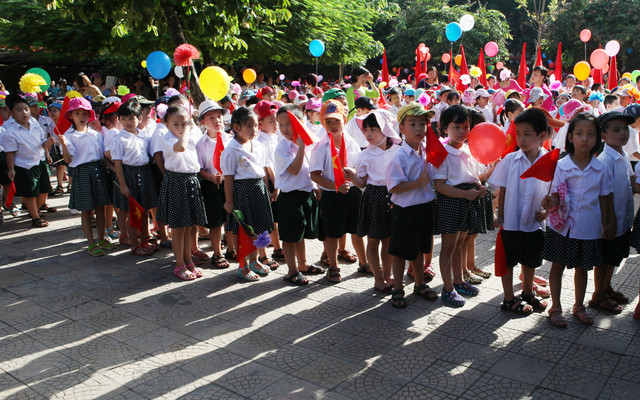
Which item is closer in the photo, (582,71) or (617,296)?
(617,296)

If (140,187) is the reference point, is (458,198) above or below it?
below

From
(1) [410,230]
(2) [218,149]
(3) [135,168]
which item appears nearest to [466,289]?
(1) [410,230]

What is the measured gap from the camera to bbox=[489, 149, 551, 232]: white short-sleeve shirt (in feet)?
13.0

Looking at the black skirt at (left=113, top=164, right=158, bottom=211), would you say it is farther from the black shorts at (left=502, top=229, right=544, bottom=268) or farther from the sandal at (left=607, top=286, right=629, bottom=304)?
the sandal at (left=607, top=286, right=629, bottom=304)

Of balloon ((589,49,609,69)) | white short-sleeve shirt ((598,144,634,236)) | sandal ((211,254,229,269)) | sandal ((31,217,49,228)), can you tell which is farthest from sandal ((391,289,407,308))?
balloon ((589,49,609,69))

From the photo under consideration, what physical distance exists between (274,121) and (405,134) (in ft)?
5.51

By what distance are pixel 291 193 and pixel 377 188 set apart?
82 cm

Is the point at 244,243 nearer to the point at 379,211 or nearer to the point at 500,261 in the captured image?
the point at 379,211

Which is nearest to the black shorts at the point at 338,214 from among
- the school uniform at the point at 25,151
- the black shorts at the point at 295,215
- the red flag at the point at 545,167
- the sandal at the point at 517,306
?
the black shorts at the point at 295,215

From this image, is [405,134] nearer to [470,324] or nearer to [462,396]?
[470,324]

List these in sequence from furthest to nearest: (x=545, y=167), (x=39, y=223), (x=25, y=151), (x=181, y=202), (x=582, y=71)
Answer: (x=582, y=71) → (x=39, y=223) → (x=25, y=151) → (x=181, y=202) → (x=545, y=167)

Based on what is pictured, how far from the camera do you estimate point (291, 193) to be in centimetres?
485

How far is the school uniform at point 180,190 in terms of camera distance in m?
5.07

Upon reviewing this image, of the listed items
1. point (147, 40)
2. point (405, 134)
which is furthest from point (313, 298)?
point (147, 40)
